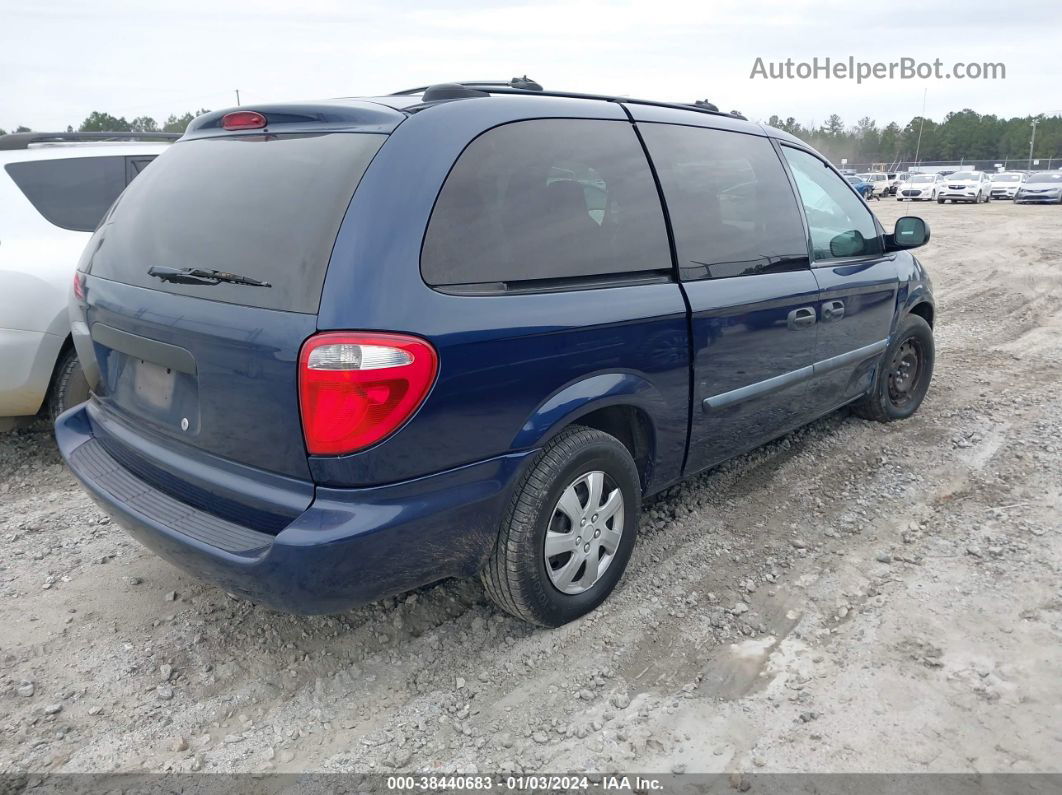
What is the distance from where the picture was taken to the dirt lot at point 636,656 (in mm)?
2322

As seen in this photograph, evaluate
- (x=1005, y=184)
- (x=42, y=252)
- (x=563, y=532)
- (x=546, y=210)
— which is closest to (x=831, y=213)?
(x=546, y=210)

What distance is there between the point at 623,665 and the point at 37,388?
3385 millimetres

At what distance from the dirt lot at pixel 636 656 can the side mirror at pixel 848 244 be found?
1.24 meters

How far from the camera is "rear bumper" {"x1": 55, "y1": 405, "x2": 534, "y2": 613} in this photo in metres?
2.17

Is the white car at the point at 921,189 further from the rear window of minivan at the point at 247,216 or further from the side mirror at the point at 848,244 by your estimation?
the rear window of minivan at the point at 247,216

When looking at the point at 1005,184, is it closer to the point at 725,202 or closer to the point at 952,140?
the point at 725,202

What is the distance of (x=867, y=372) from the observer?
4.55 m

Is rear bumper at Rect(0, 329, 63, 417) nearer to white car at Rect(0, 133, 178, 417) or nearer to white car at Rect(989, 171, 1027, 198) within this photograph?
white car at Rect(0, 133, 178, 417)

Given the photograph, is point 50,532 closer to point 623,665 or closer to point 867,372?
point 623,665

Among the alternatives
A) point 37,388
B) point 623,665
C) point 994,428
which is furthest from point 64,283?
point 994,428

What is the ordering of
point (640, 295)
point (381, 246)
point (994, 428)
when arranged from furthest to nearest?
point (994, 428) < point (640, 295) < point (381, 246)

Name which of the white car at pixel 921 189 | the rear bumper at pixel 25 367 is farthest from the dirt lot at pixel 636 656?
the white car at pixel 921 189

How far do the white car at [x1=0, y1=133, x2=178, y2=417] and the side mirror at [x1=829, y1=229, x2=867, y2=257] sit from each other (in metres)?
4.02

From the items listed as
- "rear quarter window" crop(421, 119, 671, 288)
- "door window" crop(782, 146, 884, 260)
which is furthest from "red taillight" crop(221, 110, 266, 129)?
"door window" crop(782, 146, 884, 260)
